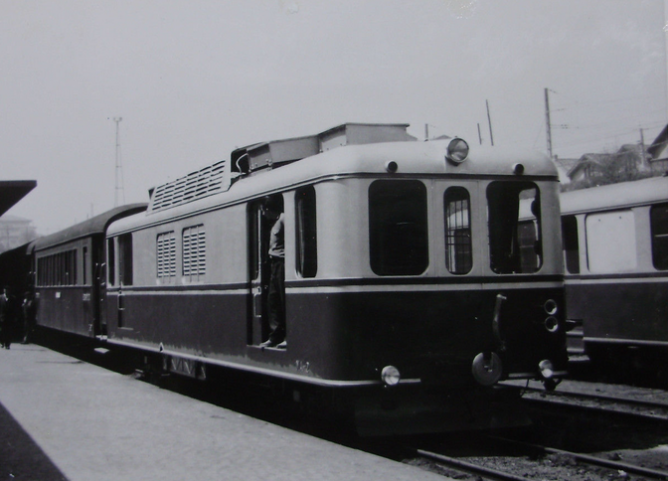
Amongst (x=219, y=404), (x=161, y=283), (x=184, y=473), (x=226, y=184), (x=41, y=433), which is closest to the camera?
(x=184, y=473)

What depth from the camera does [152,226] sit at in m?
12.6

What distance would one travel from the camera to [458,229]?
7.79 metres

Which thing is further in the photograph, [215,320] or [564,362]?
[215,320]

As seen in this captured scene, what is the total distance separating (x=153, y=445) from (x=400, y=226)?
9.99 feet

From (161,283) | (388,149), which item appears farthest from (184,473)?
(161,283)

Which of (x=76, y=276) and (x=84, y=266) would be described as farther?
(x=76, y=276)

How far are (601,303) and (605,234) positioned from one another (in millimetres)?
1011

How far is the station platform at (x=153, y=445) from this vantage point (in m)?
6.70

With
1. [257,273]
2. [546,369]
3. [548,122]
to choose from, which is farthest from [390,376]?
[548,122]

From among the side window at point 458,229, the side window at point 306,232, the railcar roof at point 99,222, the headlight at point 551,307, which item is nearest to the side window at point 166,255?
the side window at point 306,232

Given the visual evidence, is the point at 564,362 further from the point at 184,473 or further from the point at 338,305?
the point at 184,473

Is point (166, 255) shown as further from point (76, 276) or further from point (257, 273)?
point (76, 276)

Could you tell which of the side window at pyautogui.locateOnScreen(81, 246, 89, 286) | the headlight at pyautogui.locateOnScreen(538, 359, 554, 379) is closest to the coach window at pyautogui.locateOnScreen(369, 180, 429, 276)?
the headlight at pyautogui.locateOnScreen(538, 359, 554, 379)

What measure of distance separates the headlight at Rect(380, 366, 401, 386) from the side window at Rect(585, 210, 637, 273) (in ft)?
19.6
